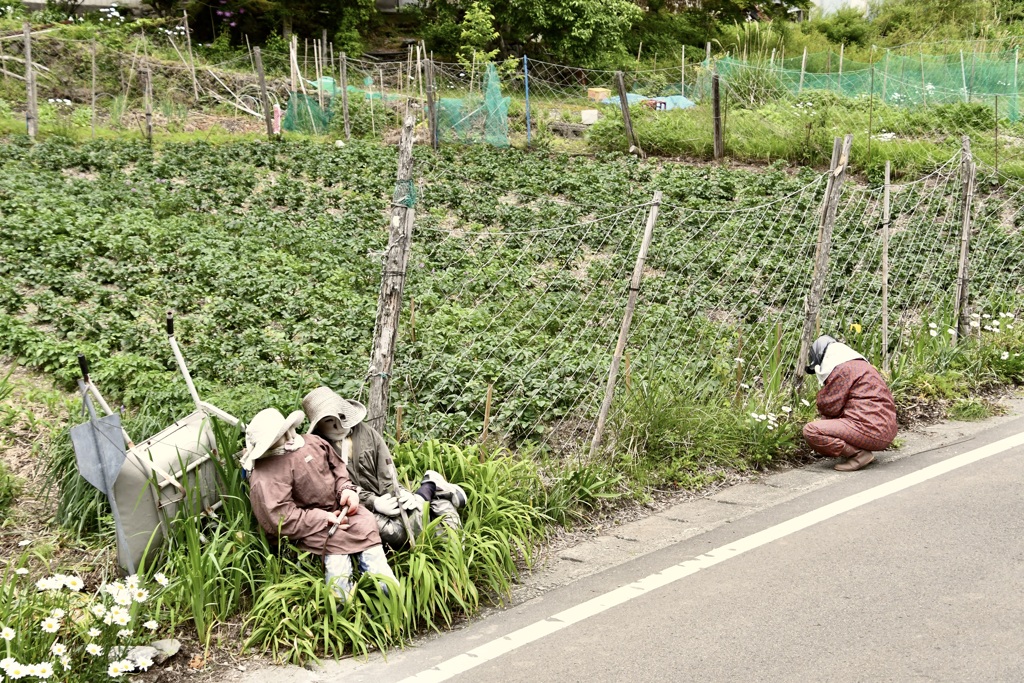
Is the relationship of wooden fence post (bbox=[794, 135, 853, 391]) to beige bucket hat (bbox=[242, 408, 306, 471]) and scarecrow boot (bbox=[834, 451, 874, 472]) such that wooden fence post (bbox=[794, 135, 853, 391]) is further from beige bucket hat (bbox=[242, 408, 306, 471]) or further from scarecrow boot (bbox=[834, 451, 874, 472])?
beige bucket hat (bbox=[242, 408, 306, 471])

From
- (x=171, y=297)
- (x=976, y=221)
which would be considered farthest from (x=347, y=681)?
(x=976, y=221)

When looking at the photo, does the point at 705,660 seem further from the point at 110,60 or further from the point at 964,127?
the point at 110,60

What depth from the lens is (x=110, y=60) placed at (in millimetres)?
24484

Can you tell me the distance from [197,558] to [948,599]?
144 inches

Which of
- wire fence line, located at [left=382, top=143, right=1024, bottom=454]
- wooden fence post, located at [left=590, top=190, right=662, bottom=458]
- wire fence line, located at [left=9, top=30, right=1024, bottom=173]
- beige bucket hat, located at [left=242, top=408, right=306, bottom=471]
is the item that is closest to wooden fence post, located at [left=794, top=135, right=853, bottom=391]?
wire fence line, located at [left=382, top=143, right=1024, bottom=454]

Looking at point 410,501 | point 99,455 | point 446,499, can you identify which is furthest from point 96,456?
point 446,499

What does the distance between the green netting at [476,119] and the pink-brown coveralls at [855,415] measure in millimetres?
12039

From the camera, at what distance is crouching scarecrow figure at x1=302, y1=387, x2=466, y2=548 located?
16.9 ft

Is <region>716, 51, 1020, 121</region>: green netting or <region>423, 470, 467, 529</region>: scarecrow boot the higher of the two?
<region>716, 51, 1020, 121</region>: green netting

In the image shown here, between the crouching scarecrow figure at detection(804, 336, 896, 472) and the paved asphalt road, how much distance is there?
599mm

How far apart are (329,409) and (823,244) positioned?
14.5ft

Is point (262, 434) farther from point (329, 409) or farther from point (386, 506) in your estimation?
point (386, 506)

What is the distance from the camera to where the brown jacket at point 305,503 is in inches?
189

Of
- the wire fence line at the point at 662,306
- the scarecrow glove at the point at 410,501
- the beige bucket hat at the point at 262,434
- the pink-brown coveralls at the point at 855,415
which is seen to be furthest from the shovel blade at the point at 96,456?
the pink-brown coveralls at the point at 855,415
